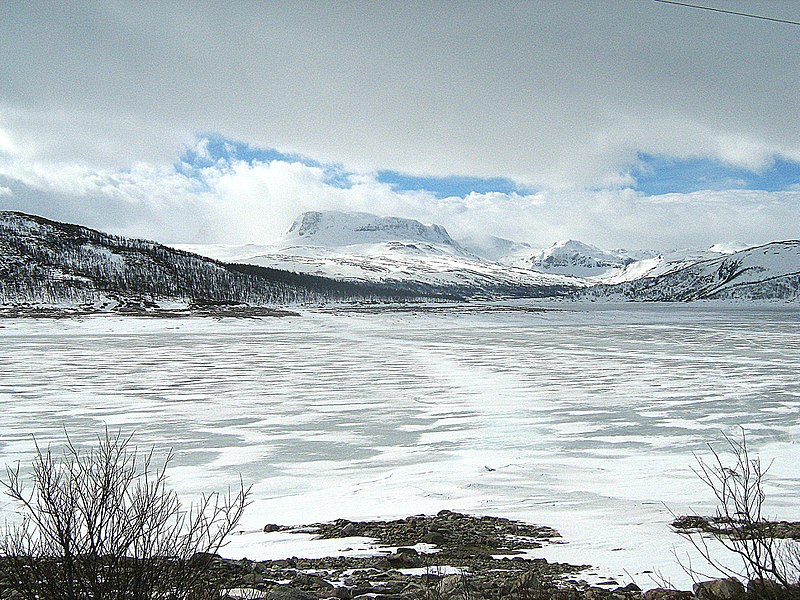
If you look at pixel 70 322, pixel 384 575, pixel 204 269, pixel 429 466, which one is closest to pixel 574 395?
pixel 429 466

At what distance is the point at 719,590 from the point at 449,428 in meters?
10.2

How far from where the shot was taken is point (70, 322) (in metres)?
65.3

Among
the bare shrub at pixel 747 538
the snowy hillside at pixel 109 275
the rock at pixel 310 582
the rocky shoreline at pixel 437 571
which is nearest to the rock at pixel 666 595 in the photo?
the rocky shoreline at pixel 437 571

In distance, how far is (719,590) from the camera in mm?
4613

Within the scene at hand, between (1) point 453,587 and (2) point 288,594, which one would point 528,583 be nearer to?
(1) point 453,587

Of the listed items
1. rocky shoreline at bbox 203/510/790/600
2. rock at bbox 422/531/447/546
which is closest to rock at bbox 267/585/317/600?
rocky shoreline at bbox 203/510/790/600

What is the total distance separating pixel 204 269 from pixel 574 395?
6498 inches

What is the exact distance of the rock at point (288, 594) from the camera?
4.84 m

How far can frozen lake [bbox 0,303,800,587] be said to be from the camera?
340 inches

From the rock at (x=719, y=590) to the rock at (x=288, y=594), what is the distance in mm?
3011

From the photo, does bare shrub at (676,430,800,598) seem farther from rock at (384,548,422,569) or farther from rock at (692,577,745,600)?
rock at (384,548,422,569)

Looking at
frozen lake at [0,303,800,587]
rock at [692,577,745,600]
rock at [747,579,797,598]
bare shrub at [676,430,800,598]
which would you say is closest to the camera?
rock at [747,579,797,598]

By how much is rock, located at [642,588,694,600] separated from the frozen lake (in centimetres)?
67

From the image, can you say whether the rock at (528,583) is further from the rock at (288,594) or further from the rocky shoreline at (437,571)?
the rock at (288,594)
